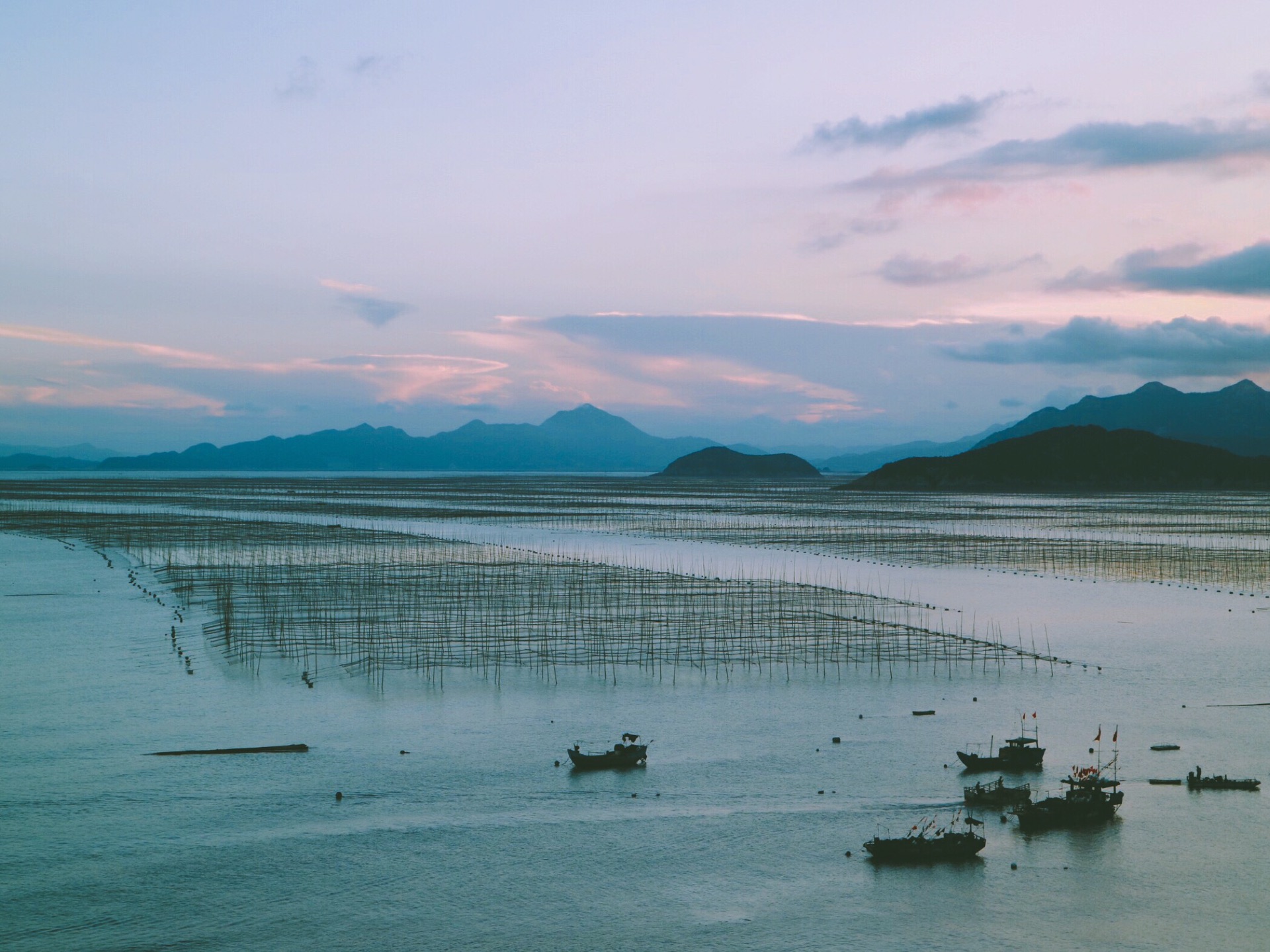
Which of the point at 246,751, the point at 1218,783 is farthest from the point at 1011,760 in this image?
the point at 246,751

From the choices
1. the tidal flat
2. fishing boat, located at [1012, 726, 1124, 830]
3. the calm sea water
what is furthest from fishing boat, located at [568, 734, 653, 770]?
fishing boat, located at [1012, 726, 1124, 830]

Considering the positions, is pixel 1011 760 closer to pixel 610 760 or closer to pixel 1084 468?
pixel 610 760

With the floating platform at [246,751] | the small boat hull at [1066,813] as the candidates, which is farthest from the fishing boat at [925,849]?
the floating platform at [246,751]

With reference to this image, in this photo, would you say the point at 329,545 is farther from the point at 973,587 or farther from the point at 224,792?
the point at 224,792

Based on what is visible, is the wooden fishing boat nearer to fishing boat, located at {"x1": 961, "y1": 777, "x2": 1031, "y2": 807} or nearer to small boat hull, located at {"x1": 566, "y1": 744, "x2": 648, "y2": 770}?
fishing boat, located at {"x1": 961, "y1": 777, "x2": 1031, "y2": 807}

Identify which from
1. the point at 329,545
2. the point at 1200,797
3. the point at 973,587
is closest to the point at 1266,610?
the point at 973,587

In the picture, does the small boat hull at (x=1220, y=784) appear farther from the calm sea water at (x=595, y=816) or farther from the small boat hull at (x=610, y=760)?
the small boat hull at (x=610, y=760)
